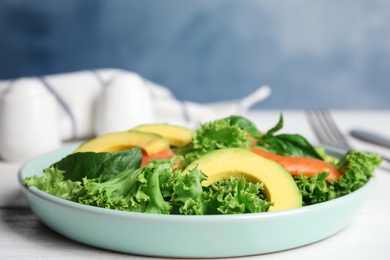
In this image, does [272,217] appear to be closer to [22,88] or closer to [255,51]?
[22,88]

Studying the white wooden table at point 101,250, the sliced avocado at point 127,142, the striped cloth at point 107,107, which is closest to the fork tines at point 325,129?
the striped cloth at point 107,107

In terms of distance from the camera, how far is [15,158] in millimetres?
1923

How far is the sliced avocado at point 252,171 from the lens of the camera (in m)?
1.10

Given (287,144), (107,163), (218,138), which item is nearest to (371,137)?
(287,144)

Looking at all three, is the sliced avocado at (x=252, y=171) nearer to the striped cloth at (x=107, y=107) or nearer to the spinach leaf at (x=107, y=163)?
the spinach leaf at (x=107, y=163)

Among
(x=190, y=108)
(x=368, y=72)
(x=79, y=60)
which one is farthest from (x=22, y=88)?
(x=368, y=72)

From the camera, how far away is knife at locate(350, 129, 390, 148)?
2.02m

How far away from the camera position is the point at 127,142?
1.34 m

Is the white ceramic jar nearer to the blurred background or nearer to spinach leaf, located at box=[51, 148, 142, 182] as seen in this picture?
spinach leaf, located at box=[51, 148, 142, 182]

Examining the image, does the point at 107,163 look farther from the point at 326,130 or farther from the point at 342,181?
the point at 326,130

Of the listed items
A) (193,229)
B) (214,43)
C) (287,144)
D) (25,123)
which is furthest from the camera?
(214,43)

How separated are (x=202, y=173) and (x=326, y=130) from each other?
4.26 feet

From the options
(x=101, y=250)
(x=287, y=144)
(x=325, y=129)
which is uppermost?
(x=287, y=144)

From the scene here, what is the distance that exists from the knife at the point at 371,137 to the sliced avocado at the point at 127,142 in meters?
0.90
